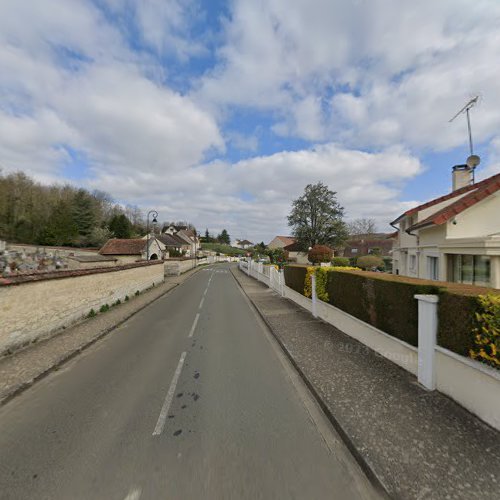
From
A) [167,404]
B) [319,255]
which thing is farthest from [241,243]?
[167,404]

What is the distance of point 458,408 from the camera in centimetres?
377

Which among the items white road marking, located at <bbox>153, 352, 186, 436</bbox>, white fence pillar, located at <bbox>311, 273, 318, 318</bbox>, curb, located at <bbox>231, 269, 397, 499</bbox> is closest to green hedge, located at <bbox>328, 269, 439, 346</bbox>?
white fence pillar, located at <bbox>311, 273, 318, 318</bbox>

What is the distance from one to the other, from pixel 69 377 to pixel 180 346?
8.06 ft

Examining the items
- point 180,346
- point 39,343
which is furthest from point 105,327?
point 180,346

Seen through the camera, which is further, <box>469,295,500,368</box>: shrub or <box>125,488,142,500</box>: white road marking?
<box>469,295,500,368</box>: shrub

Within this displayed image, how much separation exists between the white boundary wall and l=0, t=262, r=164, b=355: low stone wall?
27.8 feet

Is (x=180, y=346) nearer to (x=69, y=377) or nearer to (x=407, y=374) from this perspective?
(x=69, y=377)

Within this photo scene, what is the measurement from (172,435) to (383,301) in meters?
4.96

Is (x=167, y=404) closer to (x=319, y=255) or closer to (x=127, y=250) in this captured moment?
(x=127, y=250)

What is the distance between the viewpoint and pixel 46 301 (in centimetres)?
726

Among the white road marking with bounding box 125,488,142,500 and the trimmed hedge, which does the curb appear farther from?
the white road marking with bounding box 125,488,142,500

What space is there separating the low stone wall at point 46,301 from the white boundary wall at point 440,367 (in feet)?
27.8

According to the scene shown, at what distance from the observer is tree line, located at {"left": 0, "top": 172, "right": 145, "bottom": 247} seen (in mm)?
42188

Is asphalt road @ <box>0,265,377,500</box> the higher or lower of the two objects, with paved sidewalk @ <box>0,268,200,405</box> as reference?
higher
